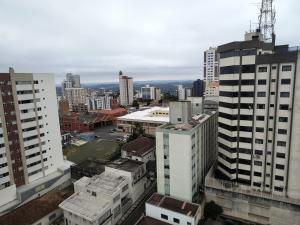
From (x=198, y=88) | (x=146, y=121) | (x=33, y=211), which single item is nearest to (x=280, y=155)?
(x=33, y=211)

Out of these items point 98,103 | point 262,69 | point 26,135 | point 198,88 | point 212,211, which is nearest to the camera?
point 262,69

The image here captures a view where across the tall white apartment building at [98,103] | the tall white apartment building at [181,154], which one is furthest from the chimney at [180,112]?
the tall white apartment building at [98,103]

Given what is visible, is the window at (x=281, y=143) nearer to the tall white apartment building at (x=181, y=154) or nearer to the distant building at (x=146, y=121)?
the tall white apartment building at (x=181, y=154)

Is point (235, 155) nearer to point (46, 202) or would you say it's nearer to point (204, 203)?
point (204, 203)

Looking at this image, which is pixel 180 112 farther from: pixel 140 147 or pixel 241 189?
pixel 140 147

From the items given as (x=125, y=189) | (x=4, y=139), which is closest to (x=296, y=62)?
(x=125, y=189)

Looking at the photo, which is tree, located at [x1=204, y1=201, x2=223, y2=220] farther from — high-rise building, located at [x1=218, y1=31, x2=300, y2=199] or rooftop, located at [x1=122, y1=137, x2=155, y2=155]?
rooftop, located at [x1=122, y1=137, x2=155, y2=155]
